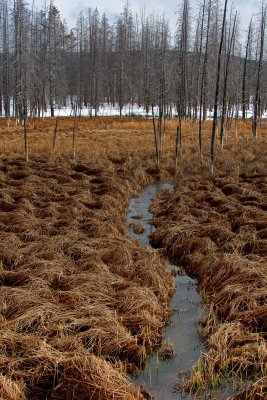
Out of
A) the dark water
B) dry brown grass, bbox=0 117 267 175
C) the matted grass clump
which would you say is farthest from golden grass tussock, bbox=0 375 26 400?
dry brown grass, bbox=0 117 267 175

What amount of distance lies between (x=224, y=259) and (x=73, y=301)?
314 centimetres

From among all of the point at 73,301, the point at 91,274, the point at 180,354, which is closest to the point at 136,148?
the point at 91,274

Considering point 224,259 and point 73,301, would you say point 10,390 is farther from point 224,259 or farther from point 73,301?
point 224,259

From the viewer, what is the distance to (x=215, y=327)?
21.3 feet

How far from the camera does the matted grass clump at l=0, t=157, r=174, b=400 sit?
5043mm

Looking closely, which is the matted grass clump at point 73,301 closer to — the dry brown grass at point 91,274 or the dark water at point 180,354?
the dry brown grass at point 91,274

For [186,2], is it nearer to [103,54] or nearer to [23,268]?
[23,268]

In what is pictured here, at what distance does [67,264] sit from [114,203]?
17.9ft

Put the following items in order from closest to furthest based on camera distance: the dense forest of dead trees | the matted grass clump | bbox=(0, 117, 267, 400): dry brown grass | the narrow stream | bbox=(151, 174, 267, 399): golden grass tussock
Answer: the matted grass clump, bbox=(0, 117, 267, 400): dry brown grass, the narrow stream, bbox=(151, 174, 267, 399): golden grass tussock, the dense forest of dead trees

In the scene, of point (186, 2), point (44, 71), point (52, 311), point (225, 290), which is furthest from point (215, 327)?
point (44, 71)

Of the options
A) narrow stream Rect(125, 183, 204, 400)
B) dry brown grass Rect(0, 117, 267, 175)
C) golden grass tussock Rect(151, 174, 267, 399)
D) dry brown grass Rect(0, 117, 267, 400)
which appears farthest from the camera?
dry brown grass Rect(0, 117, 267, 175)

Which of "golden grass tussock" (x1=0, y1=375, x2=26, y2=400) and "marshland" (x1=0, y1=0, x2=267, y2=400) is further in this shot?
"marshland" (x1=0, y1=0, x2=267, y2=400)

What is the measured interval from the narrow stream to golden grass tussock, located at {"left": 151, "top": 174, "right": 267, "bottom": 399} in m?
0.19

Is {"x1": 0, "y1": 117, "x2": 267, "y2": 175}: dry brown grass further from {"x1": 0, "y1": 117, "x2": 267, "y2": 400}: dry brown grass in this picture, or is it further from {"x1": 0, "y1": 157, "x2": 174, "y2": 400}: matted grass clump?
{"x1": 0, "y1": 157, "x2": 174, "y2": 400}: matted grass clump
